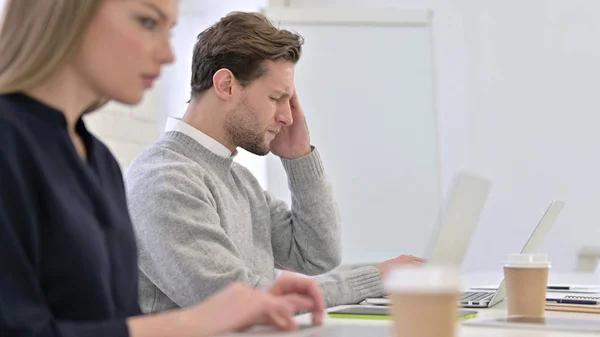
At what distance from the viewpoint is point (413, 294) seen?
2.10 ft

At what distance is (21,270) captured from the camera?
2.51ft

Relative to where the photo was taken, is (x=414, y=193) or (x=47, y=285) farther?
(x=414, y=193)

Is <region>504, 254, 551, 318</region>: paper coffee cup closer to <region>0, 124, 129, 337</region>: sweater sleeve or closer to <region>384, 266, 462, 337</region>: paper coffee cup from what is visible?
<region>384, 266, 462, 337</region>: paper coffee cup

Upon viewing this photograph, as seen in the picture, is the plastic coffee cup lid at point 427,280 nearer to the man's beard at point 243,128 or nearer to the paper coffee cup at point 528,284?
the paper coffee cup at point 528,284

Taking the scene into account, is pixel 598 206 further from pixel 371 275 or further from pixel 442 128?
pixel 371 275

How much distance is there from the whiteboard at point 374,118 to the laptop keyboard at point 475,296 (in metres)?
1.49

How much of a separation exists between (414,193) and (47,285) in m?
2.43

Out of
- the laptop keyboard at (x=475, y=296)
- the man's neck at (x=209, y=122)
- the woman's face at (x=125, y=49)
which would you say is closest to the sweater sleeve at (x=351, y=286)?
the laptop keyboard at (x=475, y=296)

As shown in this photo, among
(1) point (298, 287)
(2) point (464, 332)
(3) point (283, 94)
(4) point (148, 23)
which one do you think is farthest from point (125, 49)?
(3) point (283, 94)

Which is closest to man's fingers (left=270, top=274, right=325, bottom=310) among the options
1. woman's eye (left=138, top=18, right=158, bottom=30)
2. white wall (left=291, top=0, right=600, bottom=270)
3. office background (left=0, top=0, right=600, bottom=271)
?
woman's eye (left=138, top=18, right=158, bottom=30)

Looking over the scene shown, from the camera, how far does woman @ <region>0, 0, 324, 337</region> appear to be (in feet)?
2.54

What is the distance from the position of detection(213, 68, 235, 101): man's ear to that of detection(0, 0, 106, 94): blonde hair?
769 millimetres

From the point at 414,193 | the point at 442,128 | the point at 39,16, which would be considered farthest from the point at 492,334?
the point at 442,128

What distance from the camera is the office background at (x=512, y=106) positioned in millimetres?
3096
